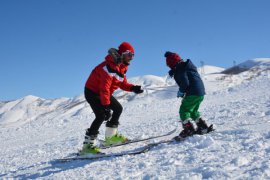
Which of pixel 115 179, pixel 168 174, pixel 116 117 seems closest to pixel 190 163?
pixel 168 174

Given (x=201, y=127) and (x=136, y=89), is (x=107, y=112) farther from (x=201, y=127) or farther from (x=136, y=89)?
(x=201, y=127)

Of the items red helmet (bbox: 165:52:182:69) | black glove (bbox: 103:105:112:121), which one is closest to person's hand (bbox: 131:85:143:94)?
black glove (bbox: 103:105:112:121)

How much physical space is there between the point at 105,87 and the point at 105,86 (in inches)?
0.8

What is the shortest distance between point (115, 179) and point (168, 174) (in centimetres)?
77

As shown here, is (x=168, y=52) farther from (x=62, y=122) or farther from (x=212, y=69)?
(x=212, y=69)

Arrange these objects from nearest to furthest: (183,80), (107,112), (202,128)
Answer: (183,80) < (107,112) < (202,128)

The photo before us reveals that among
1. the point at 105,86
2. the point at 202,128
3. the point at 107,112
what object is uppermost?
the point at 105,86

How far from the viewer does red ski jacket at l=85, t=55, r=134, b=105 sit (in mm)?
6863

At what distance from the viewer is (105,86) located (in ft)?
22.5

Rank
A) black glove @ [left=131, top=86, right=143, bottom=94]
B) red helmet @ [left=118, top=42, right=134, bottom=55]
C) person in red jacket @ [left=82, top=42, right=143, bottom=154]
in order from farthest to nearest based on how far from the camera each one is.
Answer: black glove @ [left=131, top=86, right=143, bottom=94], red helmet @ [left=118, top=42, right=134, bottom=55], person in red jacket @ [left=82, top=42, right=143, bottom=154]

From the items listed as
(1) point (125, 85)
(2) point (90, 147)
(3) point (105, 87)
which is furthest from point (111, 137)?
(3) point (105, 87)

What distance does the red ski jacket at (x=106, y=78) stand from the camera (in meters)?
6.86

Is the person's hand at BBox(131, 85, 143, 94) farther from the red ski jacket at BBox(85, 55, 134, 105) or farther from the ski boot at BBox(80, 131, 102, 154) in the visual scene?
the ski boot at BBox(80, 131, 102, 154)

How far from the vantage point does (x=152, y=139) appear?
8102 mm
